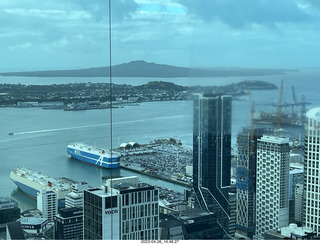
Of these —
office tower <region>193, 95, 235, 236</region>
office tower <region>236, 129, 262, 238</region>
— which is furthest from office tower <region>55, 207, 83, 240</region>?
office tower <region>236, 129, 262, 238</region>

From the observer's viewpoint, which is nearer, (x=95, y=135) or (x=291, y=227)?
(x=291, y=227)

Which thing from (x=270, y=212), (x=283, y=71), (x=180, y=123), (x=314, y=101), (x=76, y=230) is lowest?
(x=270, y=212)

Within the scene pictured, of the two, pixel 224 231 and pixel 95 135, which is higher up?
pixel 95 135

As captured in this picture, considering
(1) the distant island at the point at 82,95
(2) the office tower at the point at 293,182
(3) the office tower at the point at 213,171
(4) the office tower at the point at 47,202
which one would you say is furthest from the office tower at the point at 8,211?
(2) the office tower at the point at 293,182

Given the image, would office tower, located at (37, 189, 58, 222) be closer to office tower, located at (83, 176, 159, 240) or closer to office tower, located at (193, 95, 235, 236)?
office tower, located at (193, 95, 235, 236)

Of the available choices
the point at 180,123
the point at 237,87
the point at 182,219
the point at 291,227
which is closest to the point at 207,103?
the point at 237,87

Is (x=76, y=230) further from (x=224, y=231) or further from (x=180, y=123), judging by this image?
(x=180, y=123)

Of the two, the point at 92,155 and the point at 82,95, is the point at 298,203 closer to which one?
→ the point at 82,95
